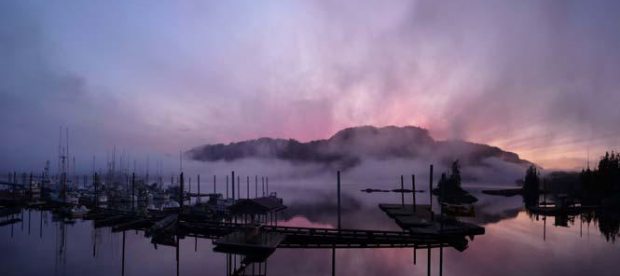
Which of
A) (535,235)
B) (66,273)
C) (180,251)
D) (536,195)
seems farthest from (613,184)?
(66,273)

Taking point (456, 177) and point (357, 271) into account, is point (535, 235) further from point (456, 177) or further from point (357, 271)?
point (456, 177)

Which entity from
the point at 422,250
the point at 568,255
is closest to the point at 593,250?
the point at 568,255

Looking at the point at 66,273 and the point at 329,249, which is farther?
the point at 329,249

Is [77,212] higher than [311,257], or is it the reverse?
[77,212]

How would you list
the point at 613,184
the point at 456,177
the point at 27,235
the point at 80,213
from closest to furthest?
1. the point at 27,235
2. the point at 80,213
3. the point at 613,184
4. the point at 456,177

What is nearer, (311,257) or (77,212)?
(311,257)

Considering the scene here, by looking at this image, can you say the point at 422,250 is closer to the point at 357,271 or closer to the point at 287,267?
the point at 357,271

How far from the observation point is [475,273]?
105 ft

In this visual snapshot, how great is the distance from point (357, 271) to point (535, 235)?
34464 mm

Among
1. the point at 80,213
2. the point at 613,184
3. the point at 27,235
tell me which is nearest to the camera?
the point at 27,235

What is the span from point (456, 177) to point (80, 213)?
4643 inches

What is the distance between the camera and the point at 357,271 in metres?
32.1

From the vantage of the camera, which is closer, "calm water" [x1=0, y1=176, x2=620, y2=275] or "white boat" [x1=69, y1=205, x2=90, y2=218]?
"calm water" [x1=0, y1=176, x2=620, y2=275]

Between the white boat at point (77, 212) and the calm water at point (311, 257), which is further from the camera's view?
the white boat at point (77, 212)
